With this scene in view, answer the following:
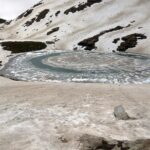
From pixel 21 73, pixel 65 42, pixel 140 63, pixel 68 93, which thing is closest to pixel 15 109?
pixel 68 93

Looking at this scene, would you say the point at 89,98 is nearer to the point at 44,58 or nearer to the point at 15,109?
the point at 15,109

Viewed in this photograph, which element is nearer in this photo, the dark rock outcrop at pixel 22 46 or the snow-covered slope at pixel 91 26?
the snow-covered slope at pixel 91 26

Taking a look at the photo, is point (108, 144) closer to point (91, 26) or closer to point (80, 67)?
point (80, 67)

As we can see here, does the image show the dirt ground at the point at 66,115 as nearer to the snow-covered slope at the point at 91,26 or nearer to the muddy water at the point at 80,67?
the muddy water at the point at 80,67

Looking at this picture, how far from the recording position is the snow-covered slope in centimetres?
6150

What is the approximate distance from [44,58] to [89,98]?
921 inches

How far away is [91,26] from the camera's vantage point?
75188mm

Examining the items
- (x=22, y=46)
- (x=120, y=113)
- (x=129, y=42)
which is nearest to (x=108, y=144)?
(x=120, y=113)

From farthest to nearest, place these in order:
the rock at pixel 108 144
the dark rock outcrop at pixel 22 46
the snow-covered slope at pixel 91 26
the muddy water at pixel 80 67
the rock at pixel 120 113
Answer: the dark rock outcrop at pixel 22 46 → the snow-covered slope at pixel 91 26 → the muddy water at pixel 80 67 → the rock at pixel 120 113 → the rock at pixel 108 144

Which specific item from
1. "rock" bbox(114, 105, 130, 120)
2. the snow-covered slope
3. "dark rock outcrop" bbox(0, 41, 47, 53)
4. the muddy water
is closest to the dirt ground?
"rock" bbox(114, 105, 130, 120)

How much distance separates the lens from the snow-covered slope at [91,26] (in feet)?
202

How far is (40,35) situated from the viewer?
82.8 m

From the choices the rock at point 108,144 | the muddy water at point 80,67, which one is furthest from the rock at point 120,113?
the muddy water at point 80,67

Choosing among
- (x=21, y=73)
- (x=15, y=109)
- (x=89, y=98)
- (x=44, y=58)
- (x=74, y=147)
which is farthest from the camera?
(x=44, y=58)
